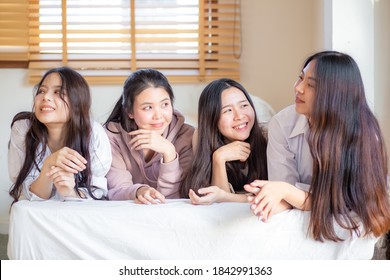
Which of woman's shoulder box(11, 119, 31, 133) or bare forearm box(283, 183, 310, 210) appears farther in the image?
woman's shoulder box(11, 119, 31, 133)

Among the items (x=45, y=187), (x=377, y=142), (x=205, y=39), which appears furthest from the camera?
(x=205, y=39)

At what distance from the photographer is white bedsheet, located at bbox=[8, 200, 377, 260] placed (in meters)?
1.21

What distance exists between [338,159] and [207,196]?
30 cm

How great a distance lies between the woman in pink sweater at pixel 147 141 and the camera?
1.50m

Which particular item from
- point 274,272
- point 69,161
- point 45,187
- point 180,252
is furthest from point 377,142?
point 45,187

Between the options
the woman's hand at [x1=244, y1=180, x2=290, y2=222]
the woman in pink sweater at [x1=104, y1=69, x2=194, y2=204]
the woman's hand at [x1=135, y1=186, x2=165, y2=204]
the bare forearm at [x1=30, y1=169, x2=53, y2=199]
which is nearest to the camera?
the woman's hand at [x1=244, y1=180, x2=290, y2=222]

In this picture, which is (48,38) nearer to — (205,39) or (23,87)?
(23,87)

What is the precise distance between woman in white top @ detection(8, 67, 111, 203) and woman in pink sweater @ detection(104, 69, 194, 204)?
0.22ft

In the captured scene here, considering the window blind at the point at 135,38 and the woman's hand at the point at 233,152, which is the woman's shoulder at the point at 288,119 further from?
the window blind at the point at 135,38

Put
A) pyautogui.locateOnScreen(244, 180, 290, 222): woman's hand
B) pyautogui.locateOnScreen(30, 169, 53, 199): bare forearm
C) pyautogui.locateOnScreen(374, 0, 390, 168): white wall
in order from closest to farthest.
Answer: pyautogui.locateOnScreen(244, 180, 290, 222): woman's hand
pyautogui.locateOnScreen(30, 169, 53, 199): bare forearm
pyautogui.locateOnScreen(374, 0, 390, 168): white wall

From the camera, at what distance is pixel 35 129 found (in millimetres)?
1544

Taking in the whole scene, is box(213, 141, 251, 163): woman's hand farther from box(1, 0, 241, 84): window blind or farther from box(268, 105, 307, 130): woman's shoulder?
box(1, 0, 241, 84): window blind

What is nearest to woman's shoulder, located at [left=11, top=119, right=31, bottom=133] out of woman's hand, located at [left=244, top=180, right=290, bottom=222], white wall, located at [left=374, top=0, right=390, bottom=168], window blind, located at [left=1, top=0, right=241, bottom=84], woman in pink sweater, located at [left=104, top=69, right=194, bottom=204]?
woman in pink sweater, located at [left=104, top=69, right=194, bottom=204]

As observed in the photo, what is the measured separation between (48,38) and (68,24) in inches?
4.3
